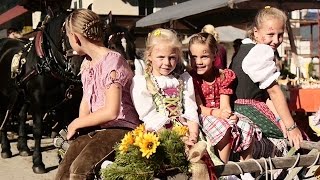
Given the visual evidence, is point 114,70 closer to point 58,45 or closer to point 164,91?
point 164,91

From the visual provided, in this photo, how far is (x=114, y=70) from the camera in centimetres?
283

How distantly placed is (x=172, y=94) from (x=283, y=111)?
65 centimetres

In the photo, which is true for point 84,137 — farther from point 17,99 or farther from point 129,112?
point 17,99

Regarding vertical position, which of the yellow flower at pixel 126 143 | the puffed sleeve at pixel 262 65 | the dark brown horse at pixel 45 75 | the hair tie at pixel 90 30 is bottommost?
the dark brown horse at pixel 45 75

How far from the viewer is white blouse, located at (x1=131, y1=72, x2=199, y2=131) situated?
284 centimetres

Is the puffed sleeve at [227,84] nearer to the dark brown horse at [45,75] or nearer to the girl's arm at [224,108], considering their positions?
the girl's arm at [224,108]

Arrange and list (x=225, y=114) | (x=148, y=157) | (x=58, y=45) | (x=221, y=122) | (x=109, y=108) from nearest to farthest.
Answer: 1. (x=148, y=157)
2. (x=109, y=108)
3. (x=221, y=122)
4. (x=225, y=114)
5. (x=58, y=45)

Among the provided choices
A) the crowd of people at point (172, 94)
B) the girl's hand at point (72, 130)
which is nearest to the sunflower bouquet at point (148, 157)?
the crowd of people at point (172, 94)

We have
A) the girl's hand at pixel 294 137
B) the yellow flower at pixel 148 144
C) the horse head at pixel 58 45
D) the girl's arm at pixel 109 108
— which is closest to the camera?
the yellow flower at pixel 148 144

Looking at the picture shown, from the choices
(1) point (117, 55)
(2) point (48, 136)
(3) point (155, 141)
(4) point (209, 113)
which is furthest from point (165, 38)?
(2) point (48, 136)

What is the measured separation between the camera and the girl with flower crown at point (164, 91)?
2857 mm

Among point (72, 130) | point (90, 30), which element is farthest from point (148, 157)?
point (90, 30)

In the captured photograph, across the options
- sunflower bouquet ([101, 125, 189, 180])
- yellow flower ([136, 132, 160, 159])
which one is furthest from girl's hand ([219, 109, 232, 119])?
yellow flower ([136, 132, 160, 159])

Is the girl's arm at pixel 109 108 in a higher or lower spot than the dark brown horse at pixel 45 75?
higher
